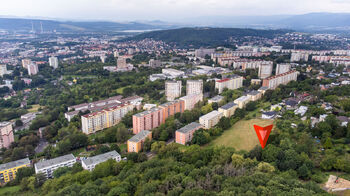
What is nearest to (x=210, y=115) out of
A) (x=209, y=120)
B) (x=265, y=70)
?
(x=209, y=120)

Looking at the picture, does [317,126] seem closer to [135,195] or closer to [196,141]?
[196,141]

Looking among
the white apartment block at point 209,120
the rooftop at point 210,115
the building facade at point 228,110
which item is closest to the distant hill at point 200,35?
the building facade at point 228,110

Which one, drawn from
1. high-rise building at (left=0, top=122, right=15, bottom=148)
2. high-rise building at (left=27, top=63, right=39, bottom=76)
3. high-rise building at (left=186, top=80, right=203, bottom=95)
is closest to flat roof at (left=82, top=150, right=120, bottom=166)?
high-rise building at (left=0, top=122, right=15, bottom=148)

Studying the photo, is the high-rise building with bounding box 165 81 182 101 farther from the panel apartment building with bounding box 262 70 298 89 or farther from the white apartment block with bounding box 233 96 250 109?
the panel apartment building with bounding box 262 70 298 89

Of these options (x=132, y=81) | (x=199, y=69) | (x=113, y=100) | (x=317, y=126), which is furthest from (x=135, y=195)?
(x=199, y=69)

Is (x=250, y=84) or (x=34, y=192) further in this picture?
(x=250, y=84)
